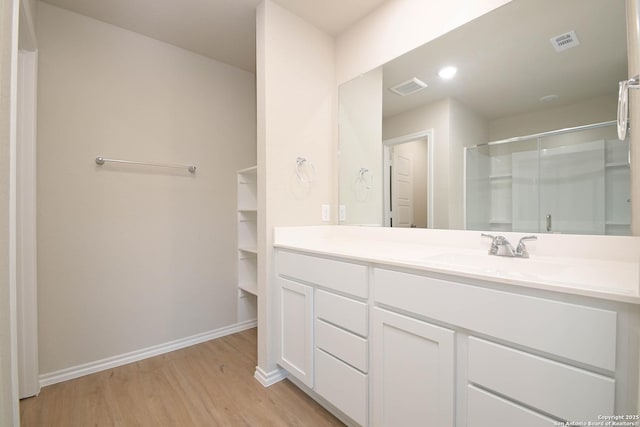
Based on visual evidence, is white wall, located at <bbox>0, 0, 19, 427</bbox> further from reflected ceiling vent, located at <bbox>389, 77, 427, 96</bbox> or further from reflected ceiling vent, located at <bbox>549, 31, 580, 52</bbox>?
reflected ceiling vent, located at <bbox>549, 31, 580, 52</bbox>

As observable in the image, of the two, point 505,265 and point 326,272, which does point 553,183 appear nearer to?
point 505,265

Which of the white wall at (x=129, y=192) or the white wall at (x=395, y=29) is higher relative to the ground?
the white wall at (x=395, y=29)

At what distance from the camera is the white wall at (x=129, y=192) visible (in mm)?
1838

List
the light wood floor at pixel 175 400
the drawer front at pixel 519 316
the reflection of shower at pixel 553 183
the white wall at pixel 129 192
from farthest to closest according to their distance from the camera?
the white wall at pixel 129 192 < the light wood floor at pixel 175 400 < the reflection of shower at pixel 553 183 < the drawer front at pixel 519 316

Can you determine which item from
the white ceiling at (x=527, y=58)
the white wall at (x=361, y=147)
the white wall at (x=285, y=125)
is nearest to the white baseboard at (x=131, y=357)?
the white wall at (x=285, y=125)

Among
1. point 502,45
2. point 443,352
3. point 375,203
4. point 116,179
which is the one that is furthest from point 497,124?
point 116,179

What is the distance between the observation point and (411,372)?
1.09 metres

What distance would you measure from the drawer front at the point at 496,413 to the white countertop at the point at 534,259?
1.21 feet

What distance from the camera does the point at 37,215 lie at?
1779mm

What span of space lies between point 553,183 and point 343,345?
1.19 meters

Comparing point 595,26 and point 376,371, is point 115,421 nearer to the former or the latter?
point 376,371

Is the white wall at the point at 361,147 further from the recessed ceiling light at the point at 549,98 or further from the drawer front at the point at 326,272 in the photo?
the recessed ceiling light at the point at 549,98

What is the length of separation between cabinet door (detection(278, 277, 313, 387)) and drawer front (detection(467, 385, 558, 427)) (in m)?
0.83

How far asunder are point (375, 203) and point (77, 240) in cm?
204
